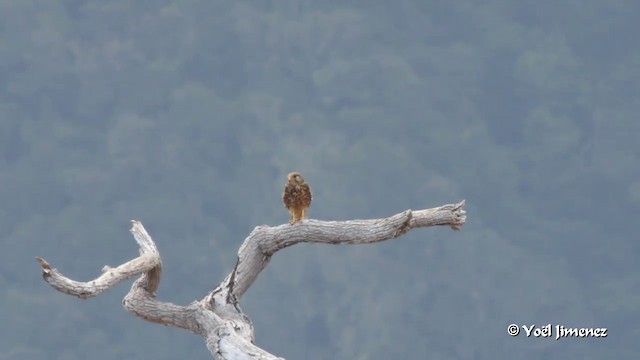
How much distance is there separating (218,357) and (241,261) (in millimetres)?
1774

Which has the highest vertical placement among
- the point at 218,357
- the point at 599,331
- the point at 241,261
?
the point at 599,331

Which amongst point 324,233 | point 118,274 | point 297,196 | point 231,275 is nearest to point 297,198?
point 297,196

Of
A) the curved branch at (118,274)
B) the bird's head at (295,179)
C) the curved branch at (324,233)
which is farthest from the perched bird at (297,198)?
the curved branch at (118,274)

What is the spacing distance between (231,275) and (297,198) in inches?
104

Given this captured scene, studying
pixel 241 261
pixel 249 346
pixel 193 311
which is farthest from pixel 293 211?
pixel 249 346

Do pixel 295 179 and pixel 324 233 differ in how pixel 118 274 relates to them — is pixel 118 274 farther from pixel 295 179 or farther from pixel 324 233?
pixel 295 179

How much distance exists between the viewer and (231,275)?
1222cm

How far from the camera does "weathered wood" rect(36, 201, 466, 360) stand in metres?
11.2

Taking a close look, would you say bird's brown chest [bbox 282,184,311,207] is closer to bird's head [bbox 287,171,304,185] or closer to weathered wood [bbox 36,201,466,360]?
bird's head [bbox 287,171,304,185]

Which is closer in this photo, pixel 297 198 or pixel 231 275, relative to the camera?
pixel 231 275

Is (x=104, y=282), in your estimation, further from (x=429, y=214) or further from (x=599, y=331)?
(x=599, y=331)

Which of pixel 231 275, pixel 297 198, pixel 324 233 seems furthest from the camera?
pixel 297 198

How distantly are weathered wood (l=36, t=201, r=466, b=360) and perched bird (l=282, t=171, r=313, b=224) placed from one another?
6.32 ft

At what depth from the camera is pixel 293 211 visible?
1462 centimetres
